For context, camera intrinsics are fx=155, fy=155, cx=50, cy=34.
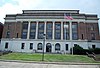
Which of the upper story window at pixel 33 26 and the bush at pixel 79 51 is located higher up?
the upper story window at pixel 33 26

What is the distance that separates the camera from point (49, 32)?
211 feet

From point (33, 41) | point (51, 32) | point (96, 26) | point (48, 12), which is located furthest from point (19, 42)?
point (96, 26)

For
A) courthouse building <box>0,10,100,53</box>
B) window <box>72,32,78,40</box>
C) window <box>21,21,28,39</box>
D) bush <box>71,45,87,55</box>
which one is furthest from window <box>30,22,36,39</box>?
bush <box>71,45,87,55</box>

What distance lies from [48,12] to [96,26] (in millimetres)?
21492

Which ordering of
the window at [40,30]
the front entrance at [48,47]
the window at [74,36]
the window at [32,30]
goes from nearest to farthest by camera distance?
the window at [74,36] → the front entrance at [48,47] → the window at [40,30] → the window at [32,30]

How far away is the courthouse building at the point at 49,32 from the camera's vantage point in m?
62.3

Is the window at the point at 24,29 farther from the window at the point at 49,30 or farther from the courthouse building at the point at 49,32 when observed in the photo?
the window at the point at 49,30

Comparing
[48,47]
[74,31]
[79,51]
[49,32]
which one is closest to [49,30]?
[49,32]

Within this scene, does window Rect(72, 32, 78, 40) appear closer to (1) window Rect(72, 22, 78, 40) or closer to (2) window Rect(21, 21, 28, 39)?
(1) window Rect(72, 22, 78, 40)

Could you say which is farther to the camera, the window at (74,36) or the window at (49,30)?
the window at (49,30)

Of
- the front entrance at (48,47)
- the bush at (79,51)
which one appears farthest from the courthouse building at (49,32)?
the bush at (79,51)

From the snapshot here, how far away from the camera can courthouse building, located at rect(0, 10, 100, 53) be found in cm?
6231

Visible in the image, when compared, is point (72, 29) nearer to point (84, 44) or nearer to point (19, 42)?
point (84, 44)

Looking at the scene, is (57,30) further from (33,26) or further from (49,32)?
(33,26)
